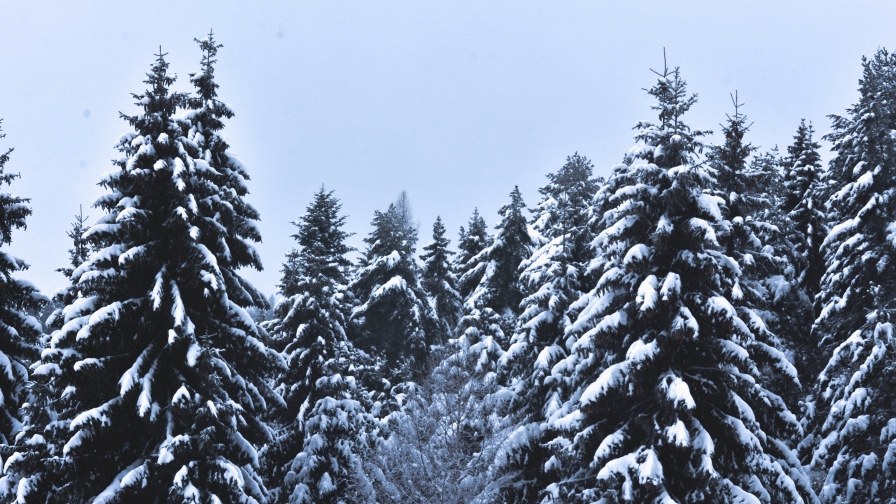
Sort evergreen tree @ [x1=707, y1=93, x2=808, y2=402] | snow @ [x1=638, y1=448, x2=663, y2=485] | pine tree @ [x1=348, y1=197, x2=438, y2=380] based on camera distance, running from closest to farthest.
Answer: snow @ [x1=638, y1=448, x2=663, y2=485] → evergreen tree @ [x1=707, y1=93, x2=808, y2=402] → pine tree @ [x1=348, y1=197, x2=438, y2=380]

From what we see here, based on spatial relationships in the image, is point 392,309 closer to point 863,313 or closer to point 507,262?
point 507,262

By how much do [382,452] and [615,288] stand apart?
510 inches

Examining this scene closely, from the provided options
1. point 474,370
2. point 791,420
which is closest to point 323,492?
point 474,370

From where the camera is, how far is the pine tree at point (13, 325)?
60.6 feet

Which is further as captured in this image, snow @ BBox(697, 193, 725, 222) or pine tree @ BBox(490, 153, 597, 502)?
pine tree @ BBox(490, 153, 597, 502)

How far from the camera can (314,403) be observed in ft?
75.7

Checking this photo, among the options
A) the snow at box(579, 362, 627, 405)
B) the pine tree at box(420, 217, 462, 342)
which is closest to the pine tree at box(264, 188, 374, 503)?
the snow at box(579, 362, 627, 405)

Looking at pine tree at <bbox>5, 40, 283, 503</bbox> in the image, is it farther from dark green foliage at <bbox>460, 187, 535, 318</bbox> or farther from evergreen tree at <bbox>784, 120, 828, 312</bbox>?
evergreen tree at <bbox>784, 120, 828, 312</bbox>

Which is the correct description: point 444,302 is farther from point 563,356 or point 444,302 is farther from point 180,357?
point 180,357

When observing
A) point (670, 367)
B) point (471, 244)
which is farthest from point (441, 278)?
point (670, 367)

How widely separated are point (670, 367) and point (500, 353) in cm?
1102

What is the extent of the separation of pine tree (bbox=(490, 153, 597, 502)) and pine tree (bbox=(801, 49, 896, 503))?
800 cm

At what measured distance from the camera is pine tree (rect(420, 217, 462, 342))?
39594 millimetres

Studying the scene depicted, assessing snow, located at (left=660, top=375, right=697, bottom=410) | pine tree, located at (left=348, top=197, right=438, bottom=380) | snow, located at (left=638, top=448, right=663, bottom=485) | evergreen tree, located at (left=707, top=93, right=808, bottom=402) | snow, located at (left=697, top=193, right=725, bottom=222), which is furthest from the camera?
pine tree, located at (left=348, top=197, right=438, bottom=380)
